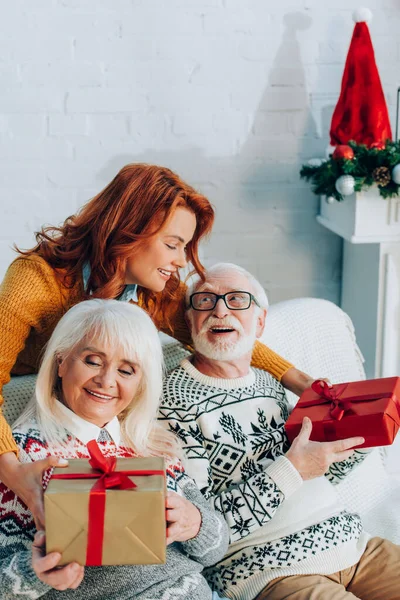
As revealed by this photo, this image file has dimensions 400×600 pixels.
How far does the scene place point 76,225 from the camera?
1912 mm

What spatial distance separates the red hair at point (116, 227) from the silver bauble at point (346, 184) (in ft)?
2.85

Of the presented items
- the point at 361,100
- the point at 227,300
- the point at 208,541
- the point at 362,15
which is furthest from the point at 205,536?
the point at 362,15

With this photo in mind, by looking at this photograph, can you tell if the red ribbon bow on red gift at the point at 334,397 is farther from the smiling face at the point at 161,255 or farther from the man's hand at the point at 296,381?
the smiling face at the point at 161,255

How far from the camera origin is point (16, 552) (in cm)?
140

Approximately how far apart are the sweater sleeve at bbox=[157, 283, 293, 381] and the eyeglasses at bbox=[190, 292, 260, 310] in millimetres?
111

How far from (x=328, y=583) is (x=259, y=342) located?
0.66 meters

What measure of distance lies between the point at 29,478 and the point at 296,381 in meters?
0.83

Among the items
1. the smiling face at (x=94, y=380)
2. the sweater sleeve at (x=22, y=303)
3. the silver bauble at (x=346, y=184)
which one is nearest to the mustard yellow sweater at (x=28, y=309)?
the sweater sleeve at (x=22, y=303)

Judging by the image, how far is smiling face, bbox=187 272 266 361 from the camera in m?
1.85

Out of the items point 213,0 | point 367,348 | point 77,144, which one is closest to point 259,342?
point 367,348

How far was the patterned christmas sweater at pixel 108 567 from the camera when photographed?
133cm

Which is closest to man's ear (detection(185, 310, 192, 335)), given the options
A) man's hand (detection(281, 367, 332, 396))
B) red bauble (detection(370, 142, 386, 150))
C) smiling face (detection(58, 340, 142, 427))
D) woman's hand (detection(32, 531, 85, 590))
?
man's hand (detection(281, 367, 332, 396))

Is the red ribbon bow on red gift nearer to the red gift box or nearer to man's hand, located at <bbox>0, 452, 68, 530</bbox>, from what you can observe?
the red gift box

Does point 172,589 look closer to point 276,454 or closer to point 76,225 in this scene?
point 276,454
